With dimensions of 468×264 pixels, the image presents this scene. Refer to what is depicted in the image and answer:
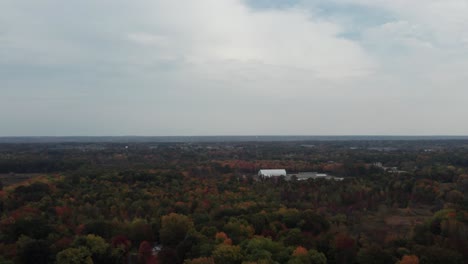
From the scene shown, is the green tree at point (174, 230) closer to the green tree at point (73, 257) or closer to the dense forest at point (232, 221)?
the dense forest at point (232, 221)

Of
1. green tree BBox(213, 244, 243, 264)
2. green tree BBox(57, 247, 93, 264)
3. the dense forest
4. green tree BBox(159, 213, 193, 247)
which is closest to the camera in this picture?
green tree BBox(213, 244, 243, 264)

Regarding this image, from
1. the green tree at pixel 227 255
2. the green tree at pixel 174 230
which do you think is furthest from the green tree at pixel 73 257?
the green tree at pixel 227 255

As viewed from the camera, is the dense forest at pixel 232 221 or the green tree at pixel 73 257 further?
the dense forest at pixel 232 221

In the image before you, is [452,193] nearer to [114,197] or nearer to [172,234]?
[172,234]

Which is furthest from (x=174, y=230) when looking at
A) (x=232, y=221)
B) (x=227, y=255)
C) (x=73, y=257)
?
(x=73, y=257)

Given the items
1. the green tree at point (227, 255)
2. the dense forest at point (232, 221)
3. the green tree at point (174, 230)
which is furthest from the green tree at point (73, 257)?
the green tree at point (227, 255)

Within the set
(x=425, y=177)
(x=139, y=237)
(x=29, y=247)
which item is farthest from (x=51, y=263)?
(x=425, y=177)

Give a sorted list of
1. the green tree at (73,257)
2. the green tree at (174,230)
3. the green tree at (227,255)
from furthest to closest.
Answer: the green tree at (174,230), the green tree at (73,257), the green tree at (227,255)

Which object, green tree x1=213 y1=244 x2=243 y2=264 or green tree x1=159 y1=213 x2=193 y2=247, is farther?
green tree x1=159 y1=213 x2=193 y2=247

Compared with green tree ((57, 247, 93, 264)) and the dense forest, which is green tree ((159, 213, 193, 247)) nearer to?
the dense forest

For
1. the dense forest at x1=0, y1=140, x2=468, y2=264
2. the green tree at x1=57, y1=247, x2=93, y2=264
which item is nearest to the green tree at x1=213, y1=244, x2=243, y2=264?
the dense forest at x1=0, y1=140, x2=468, y2=264

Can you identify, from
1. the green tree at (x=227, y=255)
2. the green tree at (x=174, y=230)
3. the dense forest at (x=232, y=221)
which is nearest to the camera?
the green tree at (x=227, y=255)
